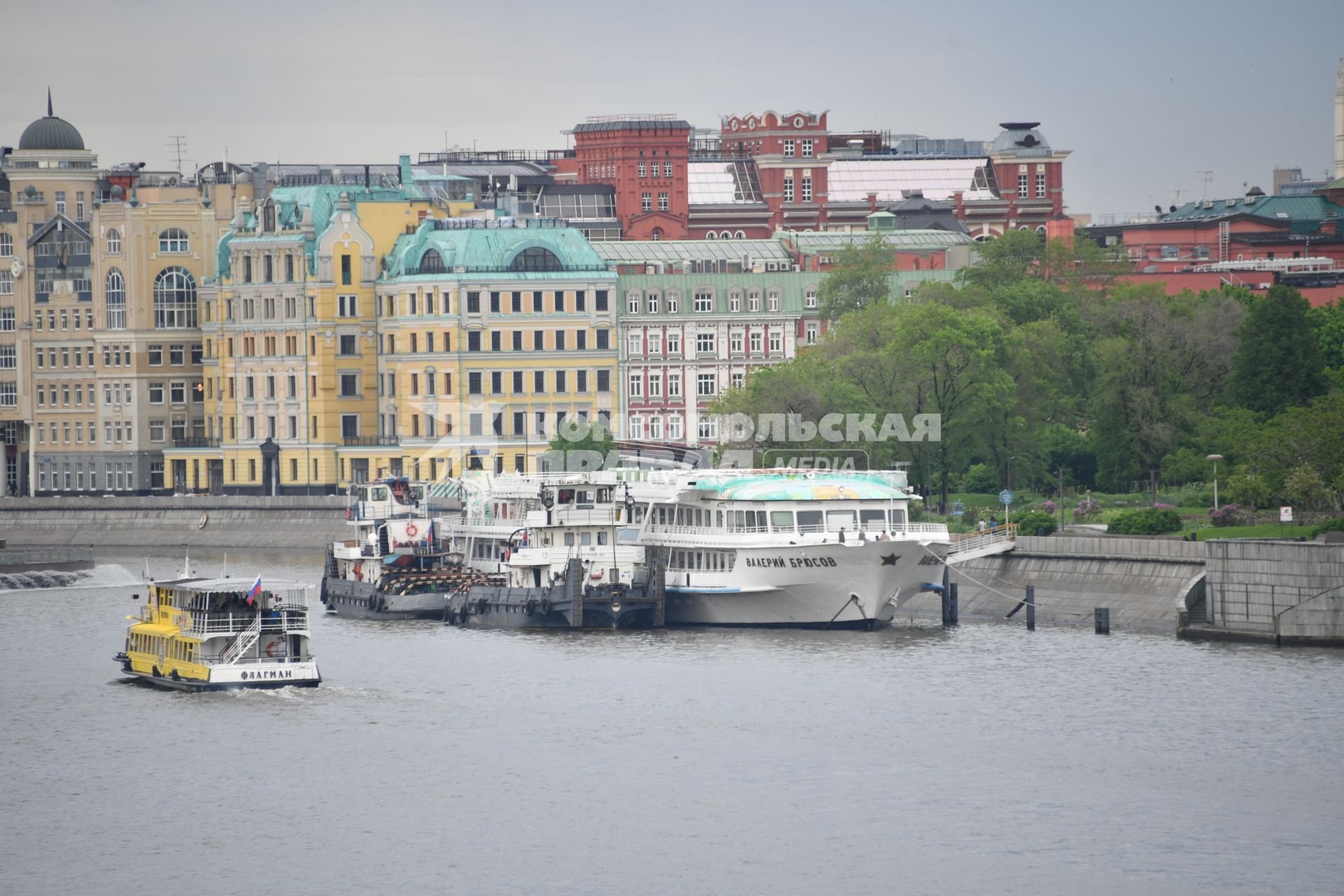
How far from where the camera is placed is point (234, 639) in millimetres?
83875

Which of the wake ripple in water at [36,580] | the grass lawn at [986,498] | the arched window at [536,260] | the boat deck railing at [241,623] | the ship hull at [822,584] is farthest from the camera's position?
the arched window at [536,260]

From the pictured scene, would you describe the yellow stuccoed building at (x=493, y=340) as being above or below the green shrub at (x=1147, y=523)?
above

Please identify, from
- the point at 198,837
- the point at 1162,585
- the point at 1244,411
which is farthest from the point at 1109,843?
the point at 1244,411

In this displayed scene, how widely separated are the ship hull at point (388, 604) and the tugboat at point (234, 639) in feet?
67.8

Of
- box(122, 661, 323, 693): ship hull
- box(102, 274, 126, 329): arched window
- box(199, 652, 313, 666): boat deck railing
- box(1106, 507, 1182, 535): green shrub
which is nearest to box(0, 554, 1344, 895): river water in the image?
box(122, 661, 323, 693): ship hull

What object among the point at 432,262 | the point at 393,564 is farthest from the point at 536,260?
the point at 393,564

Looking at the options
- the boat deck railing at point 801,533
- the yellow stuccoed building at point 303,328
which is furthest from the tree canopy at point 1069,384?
the yellow stuccoed building at point 303,328

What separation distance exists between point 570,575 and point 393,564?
13.5 m

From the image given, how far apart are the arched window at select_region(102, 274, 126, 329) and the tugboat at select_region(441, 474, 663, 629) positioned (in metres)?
76.9

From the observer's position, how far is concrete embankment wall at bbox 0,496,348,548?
502ft

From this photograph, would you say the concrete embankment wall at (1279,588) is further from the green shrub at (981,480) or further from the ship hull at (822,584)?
the green shrub at (981,480)

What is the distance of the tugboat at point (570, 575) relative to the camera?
9844 centimetres

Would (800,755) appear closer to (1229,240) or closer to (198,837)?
(198,837)

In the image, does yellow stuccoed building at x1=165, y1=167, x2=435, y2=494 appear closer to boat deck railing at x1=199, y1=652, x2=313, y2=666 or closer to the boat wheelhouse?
the boat wheelhouse
